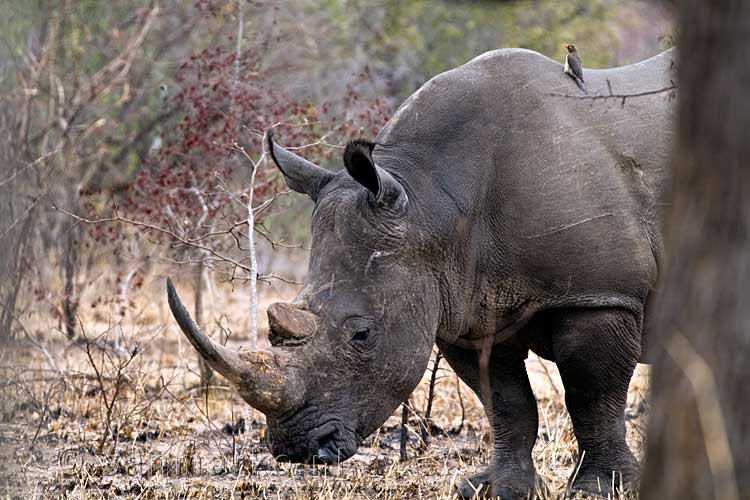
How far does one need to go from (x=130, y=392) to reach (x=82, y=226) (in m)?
2.69

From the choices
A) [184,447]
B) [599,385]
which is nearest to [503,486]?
[599,385]

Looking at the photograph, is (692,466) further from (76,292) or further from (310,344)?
(76,292)

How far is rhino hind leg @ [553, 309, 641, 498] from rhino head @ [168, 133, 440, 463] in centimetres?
66

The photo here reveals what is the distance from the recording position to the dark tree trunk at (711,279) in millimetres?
2531

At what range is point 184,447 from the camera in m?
6.91

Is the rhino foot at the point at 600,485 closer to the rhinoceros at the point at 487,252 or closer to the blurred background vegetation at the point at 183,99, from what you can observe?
the rhinoceros at the point at 487,252

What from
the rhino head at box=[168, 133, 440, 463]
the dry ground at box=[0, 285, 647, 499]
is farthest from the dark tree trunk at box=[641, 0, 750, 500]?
the dry ground at box=[0, 285, 647, 499]

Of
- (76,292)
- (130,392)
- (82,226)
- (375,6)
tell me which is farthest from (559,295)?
(375,6)

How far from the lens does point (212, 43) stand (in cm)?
1121

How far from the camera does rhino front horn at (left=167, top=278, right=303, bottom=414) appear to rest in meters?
4.79

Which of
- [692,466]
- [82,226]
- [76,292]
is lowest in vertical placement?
[692,466]

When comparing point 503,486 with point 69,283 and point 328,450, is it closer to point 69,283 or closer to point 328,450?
point 328,450

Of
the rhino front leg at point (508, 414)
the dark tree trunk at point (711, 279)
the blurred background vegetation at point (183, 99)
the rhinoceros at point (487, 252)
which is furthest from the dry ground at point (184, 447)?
the dark tree trunk at point (711, 279)

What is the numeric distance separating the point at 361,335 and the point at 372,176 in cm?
70
